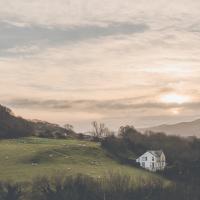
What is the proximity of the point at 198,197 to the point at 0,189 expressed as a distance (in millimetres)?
34153

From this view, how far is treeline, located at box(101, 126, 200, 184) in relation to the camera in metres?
141

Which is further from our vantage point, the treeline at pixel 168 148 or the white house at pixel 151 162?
the white house at pixel 151 162

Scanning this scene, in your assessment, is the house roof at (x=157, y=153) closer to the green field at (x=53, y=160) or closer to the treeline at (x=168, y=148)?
the treeline at (x=168, y=148)

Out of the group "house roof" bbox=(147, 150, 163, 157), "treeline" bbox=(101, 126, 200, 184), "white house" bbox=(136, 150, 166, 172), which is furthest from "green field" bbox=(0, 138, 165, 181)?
"house roof" bbox=(147, 150, 163, 157)

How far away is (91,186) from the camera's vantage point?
A: 102m

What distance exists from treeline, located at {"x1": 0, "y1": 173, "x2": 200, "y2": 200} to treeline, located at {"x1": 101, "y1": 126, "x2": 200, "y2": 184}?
61.2 feet

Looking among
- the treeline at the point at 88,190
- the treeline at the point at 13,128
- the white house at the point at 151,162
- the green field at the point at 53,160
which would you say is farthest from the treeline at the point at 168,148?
the treeline at the point at 13,128

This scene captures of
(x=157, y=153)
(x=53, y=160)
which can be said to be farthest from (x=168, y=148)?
(x=53, y=160)

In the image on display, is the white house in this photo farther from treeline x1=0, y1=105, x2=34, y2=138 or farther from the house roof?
treeline x1=0, y1=105, x2=34, y2=138

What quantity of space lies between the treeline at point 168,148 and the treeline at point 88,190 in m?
18.7

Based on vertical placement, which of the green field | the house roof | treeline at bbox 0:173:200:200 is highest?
the house roof

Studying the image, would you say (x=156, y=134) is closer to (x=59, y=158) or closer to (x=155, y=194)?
(x=59, y=158)

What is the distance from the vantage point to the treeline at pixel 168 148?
141m

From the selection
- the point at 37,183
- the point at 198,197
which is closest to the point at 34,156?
the point at 37,183
